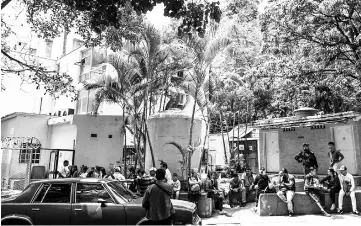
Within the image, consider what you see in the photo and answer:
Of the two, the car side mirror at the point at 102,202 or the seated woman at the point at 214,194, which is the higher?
the car side mirror at the point at 102,202

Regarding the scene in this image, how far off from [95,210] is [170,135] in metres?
7.57

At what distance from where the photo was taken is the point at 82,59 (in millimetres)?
21797

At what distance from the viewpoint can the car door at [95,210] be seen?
20.2ft

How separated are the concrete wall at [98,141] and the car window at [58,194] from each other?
10239mm

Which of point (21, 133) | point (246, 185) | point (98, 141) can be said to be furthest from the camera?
point (21, 133)

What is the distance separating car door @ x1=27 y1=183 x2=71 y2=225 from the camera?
6238mm

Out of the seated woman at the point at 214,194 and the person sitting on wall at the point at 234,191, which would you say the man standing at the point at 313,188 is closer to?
the person sitting on wall at the point at 234,191

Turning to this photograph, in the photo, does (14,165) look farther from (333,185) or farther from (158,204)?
(333,185)

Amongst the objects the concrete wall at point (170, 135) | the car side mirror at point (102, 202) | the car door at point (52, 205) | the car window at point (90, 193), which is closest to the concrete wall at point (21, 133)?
the concrete wall at point (170, 135)

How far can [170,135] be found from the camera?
1363 cm

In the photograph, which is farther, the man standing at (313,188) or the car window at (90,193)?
the man standing at (313,188)

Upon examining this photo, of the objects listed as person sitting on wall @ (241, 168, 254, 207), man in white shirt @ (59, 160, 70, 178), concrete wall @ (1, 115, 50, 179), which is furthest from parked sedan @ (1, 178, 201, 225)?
concrete wall @ (1, 115, 50, 179)

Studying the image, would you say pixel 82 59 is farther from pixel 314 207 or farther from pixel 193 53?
pixel 314 207

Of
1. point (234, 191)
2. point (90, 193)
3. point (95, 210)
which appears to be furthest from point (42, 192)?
point (234, 191)
